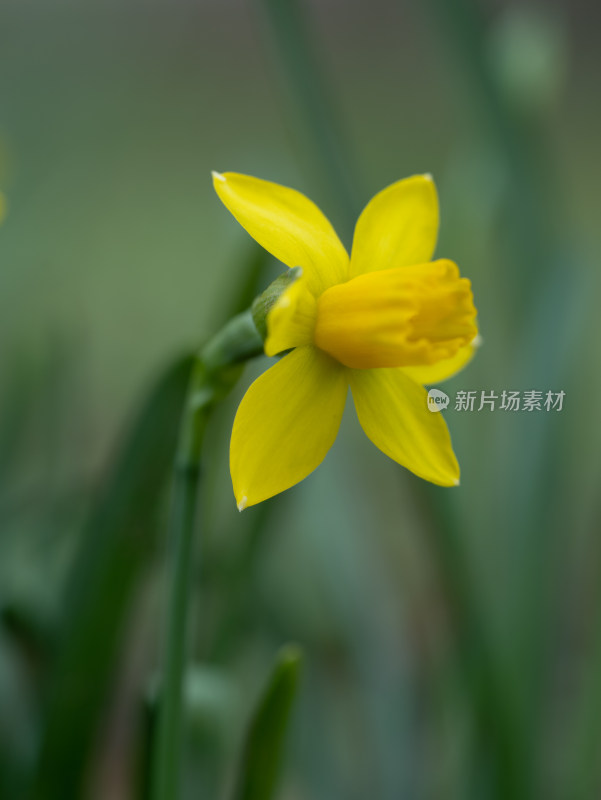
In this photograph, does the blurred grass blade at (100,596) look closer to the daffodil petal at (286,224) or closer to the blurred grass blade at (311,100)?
the daffodil petal at (286,224)

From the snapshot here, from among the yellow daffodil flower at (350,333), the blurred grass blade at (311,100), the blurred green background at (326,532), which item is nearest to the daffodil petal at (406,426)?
the yellow daffodil flower at (350,333)

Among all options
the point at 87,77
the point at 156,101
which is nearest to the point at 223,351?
the point at 87,77

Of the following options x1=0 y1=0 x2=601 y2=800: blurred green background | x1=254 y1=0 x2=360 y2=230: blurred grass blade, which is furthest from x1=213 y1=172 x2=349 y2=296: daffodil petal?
x1=254 y1=0 x2=360 y2=230: blurred grass blade

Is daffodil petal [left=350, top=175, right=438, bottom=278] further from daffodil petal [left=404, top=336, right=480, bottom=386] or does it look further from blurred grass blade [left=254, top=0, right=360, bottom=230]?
blurred grass blade [left=254, top=0, right=360, bottom=230]

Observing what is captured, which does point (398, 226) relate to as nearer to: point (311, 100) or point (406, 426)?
point (406, 426)

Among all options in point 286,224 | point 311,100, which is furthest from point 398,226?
point 311,100

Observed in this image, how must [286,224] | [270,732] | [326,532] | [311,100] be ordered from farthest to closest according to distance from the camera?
1. [326,532]
2. [311,100]
3. [270,732]
4. [286,224]

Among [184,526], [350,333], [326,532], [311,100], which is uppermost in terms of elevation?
[311,100]
